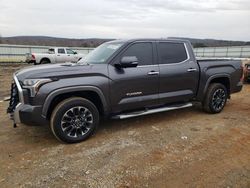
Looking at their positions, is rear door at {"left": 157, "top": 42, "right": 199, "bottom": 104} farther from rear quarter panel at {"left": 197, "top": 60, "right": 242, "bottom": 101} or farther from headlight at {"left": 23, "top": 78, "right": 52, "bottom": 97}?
headlight at {"left": 23, "top": 78, "right": 52, "bottom": 97}

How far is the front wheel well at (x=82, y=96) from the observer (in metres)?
4.88

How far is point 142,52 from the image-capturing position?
19.0 feet

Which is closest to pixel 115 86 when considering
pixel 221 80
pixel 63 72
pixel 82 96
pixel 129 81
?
pixel 129 81

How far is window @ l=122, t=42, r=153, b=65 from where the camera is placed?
5.67 m

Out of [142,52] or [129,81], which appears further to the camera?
[142,52]

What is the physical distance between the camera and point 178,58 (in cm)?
628

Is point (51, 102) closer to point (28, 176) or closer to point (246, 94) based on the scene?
point (28, 176)

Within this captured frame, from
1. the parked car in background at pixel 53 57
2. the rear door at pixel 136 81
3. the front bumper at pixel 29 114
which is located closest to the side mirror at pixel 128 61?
the rear door at pixel 136 81

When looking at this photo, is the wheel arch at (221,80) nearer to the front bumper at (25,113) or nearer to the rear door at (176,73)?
the rear door at (176,73)

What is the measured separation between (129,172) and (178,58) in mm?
3233

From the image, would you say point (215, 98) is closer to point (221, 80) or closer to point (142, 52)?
point (221, 80)

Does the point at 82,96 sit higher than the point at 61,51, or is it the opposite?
the point at 82,96

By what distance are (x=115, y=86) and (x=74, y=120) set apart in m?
0.98

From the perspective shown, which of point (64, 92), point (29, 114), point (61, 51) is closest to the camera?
point (29, 114)
